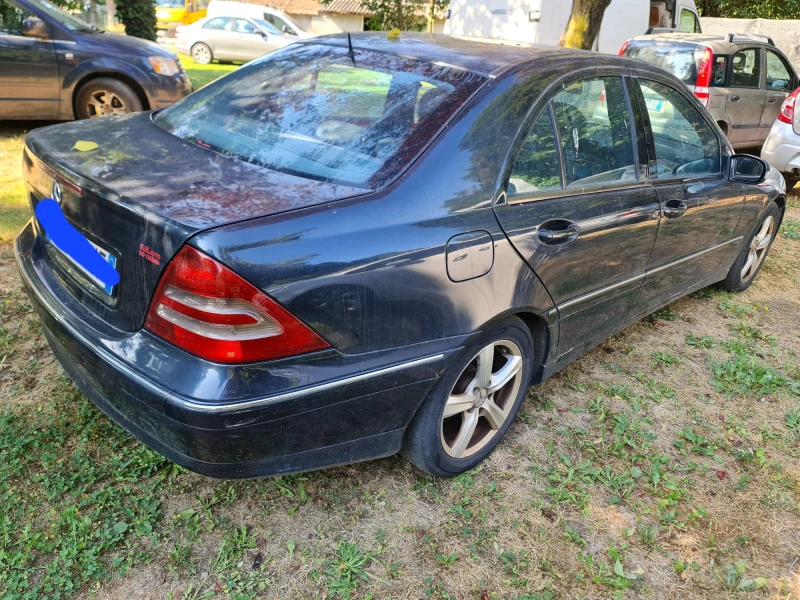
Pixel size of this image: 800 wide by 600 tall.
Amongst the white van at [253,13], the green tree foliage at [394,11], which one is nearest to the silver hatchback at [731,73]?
the green tree foliage at [394,11]

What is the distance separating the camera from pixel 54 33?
20.8ft

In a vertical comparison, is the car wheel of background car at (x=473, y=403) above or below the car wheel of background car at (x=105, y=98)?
below

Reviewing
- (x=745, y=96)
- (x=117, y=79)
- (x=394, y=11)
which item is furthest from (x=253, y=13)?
(x=745, y=96)

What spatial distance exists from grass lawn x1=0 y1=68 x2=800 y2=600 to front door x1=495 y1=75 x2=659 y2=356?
55 cm

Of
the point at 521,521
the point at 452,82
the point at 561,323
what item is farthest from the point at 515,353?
the point at 452,82

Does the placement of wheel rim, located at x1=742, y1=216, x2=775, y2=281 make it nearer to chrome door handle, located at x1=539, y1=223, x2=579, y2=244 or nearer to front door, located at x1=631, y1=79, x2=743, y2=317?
front door, located at x1=631, y1=79, x2=743, y2=317

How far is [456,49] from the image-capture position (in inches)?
108

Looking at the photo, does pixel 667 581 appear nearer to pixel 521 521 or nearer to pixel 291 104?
pixel 521 521

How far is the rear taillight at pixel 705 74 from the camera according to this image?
311 inches

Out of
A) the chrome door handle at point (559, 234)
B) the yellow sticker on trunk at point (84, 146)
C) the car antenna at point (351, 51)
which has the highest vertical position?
the car antenna at point (351, 51)

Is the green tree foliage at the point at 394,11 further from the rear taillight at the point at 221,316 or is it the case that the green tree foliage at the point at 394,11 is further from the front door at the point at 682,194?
the rear taillight at the point at 221,316

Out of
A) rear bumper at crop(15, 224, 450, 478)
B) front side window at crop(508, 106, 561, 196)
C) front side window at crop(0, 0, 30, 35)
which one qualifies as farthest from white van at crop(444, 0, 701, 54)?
rear bumper at crop(15, 224, 450, 478)

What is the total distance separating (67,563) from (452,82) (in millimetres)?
2092

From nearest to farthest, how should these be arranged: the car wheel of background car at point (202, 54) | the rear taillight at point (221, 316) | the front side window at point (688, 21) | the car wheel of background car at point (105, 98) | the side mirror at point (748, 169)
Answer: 1. the rear taillight at point (221, 316)
2. the side mirror at point (748, 169)
3. the car wheel of background car at point (105, 98)
4. the front side window at point (688, 21)
5. the car wheel of background car at point (202, 54)
